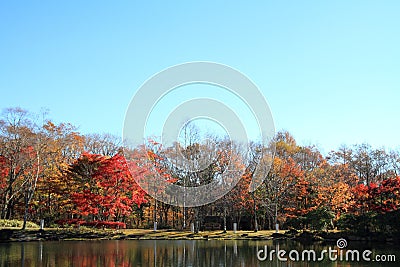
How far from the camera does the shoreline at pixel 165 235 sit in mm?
21359

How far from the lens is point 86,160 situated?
24.4 meters

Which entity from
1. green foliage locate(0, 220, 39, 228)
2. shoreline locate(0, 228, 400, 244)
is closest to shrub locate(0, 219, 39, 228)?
green foliage locate(0, 220, 39, 228)

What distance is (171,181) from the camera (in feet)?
86.6

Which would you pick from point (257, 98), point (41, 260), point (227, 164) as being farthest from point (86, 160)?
point (41, 260)

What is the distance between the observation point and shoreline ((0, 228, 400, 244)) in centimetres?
2136

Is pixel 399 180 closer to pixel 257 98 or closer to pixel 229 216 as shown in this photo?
pixel 257 98

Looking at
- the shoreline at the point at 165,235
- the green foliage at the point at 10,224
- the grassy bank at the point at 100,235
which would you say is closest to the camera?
the grassy bank at the point at 100,235

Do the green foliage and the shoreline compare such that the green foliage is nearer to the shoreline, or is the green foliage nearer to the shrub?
the shrub

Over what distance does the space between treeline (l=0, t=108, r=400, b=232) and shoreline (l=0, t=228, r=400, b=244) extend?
26.8 inches

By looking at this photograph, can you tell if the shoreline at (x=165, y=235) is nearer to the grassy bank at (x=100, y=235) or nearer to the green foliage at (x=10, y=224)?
the grassy bank at (x=100, y=235)

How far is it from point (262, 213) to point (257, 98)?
11944mm

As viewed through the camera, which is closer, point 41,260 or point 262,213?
point 41,260

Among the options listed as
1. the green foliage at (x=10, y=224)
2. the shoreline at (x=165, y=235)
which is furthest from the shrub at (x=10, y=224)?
the shoreline at (x=165, y=235)

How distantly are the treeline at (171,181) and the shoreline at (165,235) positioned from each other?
681 mm
